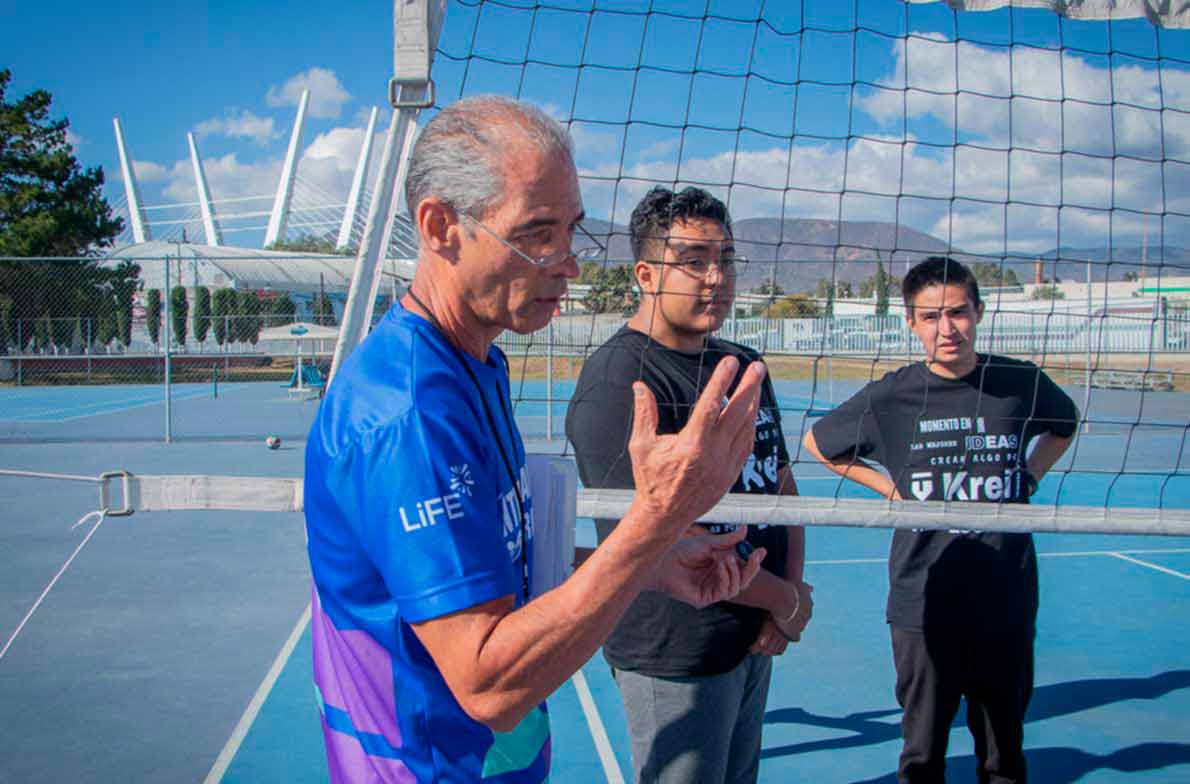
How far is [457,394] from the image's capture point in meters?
1.25

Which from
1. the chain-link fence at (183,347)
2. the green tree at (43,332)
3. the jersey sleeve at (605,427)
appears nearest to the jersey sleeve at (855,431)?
the jersey sleeve at (605,427)

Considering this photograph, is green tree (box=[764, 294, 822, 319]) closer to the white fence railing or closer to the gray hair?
the white fence railing

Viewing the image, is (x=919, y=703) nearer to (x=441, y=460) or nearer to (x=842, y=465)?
(x=842, y=465)

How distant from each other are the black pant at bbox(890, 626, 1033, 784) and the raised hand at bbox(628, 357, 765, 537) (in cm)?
212

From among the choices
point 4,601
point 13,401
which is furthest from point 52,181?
point 4,601

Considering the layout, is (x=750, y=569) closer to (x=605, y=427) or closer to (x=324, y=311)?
(x=605, y=427)

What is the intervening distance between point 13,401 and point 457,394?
24392 millimetres

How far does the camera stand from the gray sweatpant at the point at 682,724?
2180 millimetres

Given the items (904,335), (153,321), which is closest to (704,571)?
(904,335)

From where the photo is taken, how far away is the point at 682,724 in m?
2.21

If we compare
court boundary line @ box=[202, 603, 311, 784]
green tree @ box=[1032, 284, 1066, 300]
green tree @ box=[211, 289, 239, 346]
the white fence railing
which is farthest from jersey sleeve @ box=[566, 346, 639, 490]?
green tree @ box=[211, 289, 239, 346]

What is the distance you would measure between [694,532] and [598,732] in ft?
7.01

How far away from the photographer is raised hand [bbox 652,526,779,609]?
1.83 m

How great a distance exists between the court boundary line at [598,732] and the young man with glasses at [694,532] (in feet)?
4.22
